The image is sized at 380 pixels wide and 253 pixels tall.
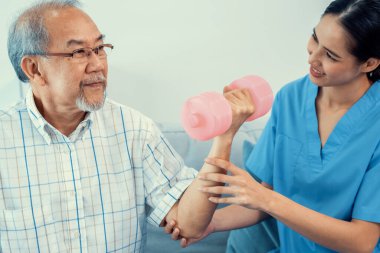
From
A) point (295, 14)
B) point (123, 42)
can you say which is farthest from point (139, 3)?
point (295, 14)

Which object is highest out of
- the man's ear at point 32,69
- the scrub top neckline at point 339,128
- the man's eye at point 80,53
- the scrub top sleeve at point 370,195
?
the man's eye at point 80,53

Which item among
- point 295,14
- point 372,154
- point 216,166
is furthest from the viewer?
point 295,14

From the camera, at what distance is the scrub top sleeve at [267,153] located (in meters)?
1.38

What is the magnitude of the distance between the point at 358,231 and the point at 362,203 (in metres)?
0.07

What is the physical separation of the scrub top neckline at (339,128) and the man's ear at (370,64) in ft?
0.21

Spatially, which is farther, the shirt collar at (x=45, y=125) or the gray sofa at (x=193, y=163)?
the gray sofa at (x=193, y=163)

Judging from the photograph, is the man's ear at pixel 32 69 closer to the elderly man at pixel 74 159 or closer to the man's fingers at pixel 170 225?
the elderly man at pixel 74 159

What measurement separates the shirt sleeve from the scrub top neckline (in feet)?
1.13

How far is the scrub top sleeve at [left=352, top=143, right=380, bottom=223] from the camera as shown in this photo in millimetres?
1169

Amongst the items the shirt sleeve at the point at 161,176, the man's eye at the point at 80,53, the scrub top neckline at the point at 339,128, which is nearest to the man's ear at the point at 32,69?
the man's eye at the point at 80,53

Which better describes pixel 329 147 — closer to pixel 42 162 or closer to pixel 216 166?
pixel 216 166

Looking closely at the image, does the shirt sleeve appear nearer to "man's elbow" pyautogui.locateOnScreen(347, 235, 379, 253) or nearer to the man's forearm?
the man's forearm

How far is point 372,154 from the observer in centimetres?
120

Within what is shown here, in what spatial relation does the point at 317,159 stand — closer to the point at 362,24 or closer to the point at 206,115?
the point at 362,24
